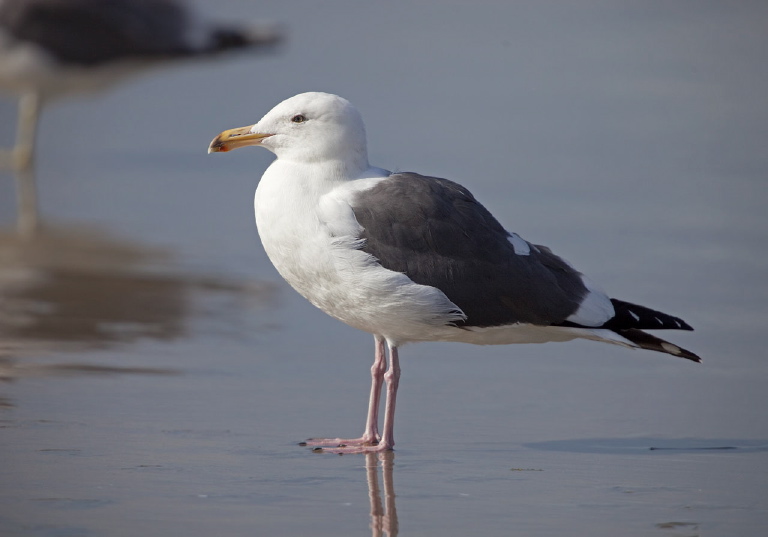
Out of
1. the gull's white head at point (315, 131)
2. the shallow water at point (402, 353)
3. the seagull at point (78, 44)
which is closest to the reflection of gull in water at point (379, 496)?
the shallow water at point (402, 353)

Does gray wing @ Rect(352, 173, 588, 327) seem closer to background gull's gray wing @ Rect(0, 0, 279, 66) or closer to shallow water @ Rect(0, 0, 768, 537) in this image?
shallow water @ Rect(0, 0, 768, 537)

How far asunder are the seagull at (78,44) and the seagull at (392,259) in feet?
25.2

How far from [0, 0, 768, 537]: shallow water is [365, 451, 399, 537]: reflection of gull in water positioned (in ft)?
0.05

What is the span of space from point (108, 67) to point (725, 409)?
941cm

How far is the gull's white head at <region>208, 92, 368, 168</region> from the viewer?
5875 mm

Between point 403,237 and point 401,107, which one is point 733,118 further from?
point 403,237

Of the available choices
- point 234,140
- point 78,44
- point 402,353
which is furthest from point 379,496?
point 78,44

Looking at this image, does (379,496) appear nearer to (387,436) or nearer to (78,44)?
(387,436)

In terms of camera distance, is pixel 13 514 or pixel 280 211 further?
pixel 280 211

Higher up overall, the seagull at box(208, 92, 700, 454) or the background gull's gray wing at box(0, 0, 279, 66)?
the background gull's gray wing at box(0, 0, 279, 66)

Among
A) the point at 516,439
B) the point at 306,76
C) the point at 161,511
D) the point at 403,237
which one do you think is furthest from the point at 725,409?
the point at 306,76

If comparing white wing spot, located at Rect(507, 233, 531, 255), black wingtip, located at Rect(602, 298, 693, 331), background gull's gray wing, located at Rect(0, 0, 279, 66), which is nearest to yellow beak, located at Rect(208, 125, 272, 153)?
white wing spot, located at Rect(507, 233, 531, 255)

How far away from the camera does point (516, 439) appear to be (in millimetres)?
5828

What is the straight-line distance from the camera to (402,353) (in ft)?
23.9
